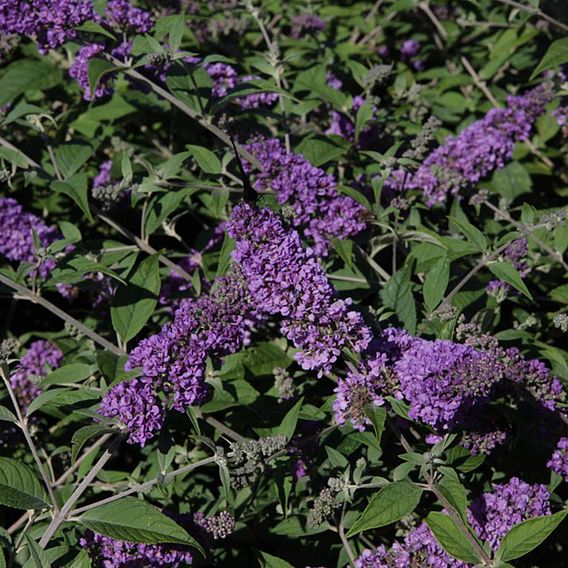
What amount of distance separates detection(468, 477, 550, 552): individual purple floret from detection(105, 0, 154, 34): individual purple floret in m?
3.13

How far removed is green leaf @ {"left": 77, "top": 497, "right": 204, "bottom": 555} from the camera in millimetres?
3008

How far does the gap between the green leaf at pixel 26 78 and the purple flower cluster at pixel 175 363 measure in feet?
8.33

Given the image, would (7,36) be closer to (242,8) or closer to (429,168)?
(242,8)

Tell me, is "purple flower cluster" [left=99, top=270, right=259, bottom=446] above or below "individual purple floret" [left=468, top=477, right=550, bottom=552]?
above

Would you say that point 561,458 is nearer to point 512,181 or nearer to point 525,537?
point 525,537

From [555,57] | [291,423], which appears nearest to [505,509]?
[291,423]

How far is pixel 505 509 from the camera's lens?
330cm

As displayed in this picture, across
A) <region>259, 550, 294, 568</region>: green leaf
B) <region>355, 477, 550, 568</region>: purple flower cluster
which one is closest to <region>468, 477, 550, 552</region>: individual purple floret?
<region>355, 477, 550, 568</region>: purple flower cluster

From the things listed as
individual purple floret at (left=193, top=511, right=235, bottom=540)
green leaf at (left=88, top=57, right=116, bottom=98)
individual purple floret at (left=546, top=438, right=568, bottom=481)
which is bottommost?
individual purple floret at (left=193, top=511, right=235, bottom=540)

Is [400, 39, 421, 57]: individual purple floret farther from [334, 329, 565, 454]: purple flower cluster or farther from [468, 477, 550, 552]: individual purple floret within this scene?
[468, 477, 550, 552]: individual purple floret

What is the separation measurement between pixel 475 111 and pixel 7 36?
11.0 ft

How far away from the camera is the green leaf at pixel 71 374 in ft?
12.6

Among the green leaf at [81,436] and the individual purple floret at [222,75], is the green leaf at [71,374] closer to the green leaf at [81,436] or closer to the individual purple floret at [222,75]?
the green leaf at [81,436]

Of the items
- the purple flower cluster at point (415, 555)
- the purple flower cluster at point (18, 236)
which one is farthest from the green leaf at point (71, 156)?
the purple flower cluster at point (415, 555)
